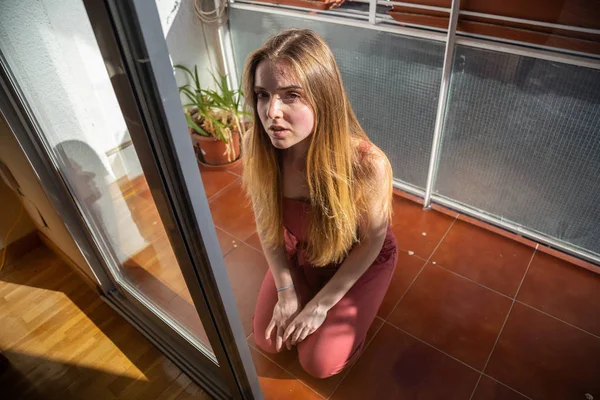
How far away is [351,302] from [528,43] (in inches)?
42.3

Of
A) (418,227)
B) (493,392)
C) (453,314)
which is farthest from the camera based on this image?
(418,227)

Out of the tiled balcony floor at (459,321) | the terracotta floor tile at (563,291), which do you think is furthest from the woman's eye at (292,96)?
the terracotta floor tile at (563,291)

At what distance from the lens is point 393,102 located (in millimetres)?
1880

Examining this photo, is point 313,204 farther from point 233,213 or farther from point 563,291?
point 563,291

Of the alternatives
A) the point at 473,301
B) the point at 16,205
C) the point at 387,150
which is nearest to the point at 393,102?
the point at 387,150

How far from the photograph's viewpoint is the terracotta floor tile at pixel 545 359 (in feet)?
4.38

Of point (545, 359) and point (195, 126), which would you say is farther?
point (195, 126)

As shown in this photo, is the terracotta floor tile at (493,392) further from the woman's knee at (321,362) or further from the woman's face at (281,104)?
the woman's face at (281,104)

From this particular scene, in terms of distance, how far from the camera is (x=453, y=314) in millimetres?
1567

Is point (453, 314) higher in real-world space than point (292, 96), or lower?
lower

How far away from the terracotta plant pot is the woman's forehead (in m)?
1.36

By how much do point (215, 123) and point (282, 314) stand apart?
1.20m

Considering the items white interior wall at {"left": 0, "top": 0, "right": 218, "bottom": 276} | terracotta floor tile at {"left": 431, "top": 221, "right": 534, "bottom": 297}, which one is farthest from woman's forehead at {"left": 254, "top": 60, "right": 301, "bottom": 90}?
terracotta floor tile at {"left": 431, "top": 221, "right": 534, "bottom": 297}

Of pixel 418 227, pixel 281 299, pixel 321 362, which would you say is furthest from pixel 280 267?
pixel 418 227
